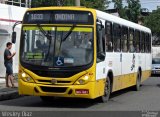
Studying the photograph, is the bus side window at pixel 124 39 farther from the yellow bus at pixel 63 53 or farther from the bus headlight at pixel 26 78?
the bus headlight at pixel 26 78

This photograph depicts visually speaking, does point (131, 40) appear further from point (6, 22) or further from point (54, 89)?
point (6, 22)

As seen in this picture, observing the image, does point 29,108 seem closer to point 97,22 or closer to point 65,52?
point 65,52

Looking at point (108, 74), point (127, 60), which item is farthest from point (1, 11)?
point (108, 74)

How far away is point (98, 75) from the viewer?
14609 mm

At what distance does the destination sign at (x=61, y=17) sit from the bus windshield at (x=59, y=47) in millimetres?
198

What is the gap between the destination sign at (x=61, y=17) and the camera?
1451cm

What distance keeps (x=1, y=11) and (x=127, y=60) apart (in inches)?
354

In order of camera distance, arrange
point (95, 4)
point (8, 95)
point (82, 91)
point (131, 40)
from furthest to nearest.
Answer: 1. point (95, 4)
2. point (131, 40)
3. point (8, 95)
4. point (82, 91)

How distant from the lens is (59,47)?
1430cm

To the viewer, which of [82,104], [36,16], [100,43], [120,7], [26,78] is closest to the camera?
[26,78]

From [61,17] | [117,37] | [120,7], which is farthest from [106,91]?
[120,7]

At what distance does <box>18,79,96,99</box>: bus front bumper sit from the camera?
14.0 metres

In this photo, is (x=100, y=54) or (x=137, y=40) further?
(x=137, y=40)

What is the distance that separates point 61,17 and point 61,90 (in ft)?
7.19
